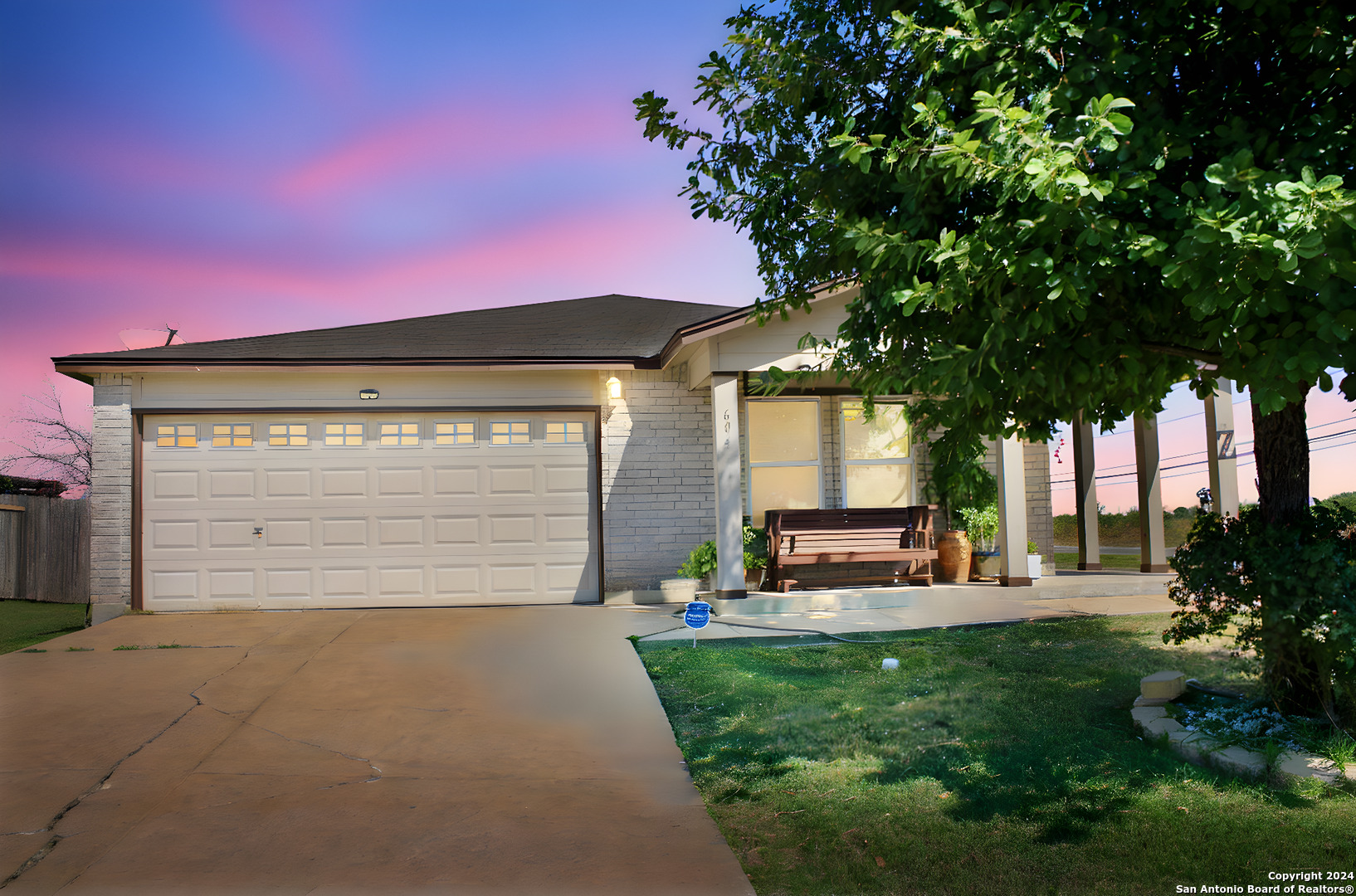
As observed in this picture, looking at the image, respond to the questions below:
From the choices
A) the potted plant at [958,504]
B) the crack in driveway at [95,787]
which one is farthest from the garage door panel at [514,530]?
the potted plant at [958,504]

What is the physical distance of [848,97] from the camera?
Result: 14.3 ft

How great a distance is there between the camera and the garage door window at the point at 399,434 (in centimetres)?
1045

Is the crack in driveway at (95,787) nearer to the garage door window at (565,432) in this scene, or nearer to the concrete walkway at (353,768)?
the concrete walkway at (353,768)

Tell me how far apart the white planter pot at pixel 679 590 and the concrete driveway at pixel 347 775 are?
3091mm

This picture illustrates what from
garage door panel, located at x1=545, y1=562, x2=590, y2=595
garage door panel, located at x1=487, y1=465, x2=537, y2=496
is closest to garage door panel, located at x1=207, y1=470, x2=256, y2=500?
garage door panel, located at x1=487, y1=465, x2=537, y2=496

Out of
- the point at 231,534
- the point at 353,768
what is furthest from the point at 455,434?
the point at 353,768

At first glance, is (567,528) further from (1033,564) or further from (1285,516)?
(1285,516)

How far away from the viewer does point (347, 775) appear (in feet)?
13.5

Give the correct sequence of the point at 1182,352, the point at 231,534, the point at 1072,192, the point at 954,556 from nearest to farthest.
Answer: the point at 1072,192 < the point at 1182,352 < the point at 231,534 < the point at 954,556

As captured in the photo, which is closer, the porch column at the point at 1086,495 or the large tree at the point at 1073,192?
the large tree at the point at 1073,192

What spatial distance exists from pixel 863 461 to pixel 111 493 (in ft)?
31.3

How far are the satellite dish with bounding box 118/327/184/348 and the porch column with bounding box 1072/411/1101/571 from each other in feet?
44.2

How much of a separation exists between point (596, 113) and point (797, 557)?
8.28m

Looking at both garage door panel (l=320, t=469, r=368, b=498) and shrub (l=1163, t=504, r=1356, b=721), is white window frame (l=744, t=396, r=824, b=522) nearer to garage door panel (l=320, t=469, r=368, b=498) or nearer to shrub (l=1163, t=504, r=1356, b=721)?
garage door panel (l=320, t=469, r=368, b=498)
